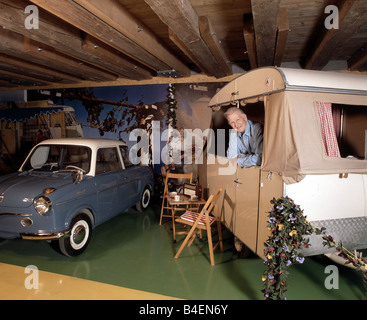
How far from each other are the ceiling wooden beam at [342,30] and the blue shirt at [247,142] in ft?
5.85

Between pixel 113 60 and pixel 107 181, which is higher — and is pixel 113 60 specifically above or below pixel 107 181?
above

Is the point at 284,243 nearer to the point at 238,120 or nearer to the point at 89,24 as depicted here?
the point at 238,120

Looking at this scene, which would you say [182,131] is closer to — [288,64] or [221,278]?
[288,64]

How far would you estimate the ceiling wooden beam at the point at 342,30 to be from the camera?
3201mm

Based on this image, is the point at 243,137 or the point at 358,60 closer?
the point at 243,137

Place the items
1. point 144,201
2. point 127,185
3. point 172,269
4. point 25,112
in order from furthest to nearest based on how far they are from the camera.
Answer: point 25,112 < point 144,201 < point 127,185 < point 172,269

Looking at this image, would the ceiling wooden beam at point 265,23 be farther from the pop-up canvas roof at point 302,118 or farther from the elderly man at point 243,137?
the elderly man at point 243,137

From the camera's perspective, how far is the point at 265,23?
355cm

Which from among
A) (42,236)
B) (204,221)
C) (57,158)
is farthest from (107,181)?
(204,221)

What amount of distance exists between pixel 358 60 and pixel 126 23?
196 inches

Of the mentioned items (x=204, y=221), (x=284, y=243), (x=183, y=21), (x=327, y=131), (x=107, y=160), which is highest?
(x=183, y=21)

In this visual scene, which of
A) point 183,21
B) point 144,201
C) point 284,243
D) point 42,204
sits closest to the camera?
point 284,243
